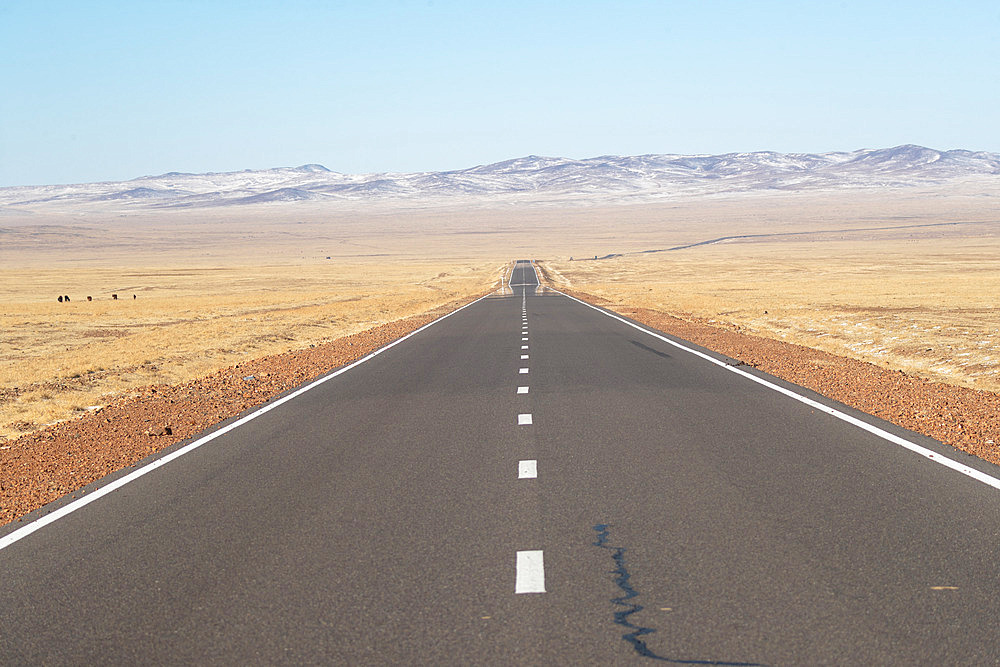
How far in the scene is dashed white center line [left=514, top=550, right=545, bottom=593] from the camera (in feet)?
19.3

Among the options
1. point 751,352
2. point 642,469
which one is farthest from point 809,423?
point 751,352

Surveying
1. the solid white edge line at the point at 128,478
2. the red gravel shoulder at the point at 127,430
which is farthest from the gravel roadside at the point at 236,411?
the solid white edge line at the point at 128,478

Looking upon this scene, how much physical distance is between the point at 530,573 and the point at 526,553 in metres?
0.45

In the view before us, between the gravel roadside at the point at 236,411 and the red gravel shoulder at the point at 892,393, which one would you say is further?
the red gravel shoulder at the point at 892,393

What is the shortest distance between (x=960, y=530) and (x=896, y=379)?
1039 cm

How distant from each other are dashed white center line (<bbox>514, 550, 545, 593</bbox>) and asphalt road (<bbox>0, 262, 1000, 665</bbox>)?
0.07 feet

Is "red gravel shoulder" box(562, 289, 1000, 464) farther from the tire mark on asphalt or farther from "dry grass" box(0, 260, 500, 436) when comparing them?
"dry grass" box(0, 260, 500, 436)

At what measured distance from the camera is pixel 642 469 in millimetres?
9359

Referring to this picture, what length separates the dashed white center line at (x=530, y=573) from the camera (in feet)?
19.3

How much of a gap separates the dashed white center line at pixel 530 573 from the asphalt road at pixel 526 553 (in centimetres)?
2

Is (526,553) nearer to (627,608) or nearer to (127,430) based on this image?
(627,608)

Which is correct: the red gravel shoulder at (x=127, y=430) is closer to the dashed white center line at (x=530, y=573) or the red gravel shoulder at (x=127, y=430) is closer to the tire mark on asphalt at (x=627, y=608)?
the dashed white center line at (x=530, y=573)

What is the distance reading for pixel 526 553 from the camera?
6629 millimetres

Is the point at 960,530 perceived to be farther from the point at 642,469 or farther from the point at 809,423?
the point at 809,423
